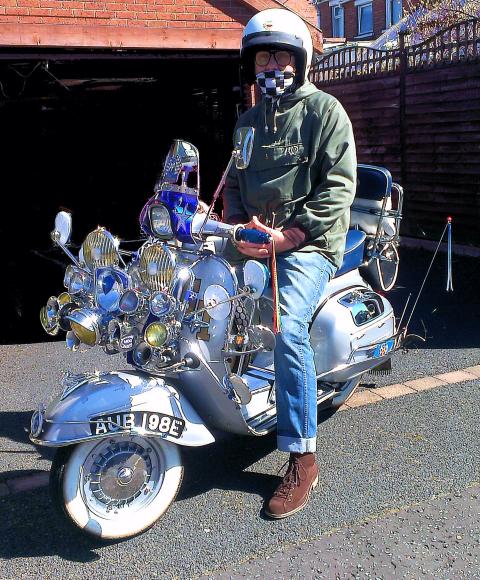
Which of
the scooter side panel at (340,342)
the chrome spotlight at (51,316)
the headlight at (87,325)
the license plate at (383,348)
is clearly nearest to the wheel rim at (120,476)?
the headlight at (87,325)

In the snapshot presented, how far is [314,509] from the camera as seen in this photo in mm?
3383

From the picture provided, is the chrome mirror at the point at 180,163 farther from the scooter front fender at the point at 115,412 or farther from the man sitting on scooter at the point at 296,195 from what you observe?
the scooter front fender at the point at 115,412

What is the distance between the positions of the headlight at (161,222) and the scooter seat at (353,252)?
1138mm

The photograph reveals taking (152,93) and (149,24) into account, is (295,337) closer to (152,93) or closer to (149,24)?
(149,24)

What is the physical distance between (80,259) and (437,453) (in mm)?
2128

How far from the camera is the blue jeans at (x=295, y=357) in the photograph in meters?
3.33

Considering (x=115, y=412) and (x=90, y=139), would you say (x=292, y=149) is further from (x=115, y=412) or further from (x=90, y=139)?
(x=90, y=139)

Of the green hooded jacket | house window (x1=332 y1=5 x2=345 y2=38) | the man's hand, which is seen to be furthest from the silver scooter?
house window (x1=332 y1=5 x2=345 y2=38)

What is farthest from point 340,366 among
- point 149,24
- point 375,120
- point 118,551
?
point 375,120

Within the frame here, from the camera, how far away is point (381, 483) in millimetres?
3609

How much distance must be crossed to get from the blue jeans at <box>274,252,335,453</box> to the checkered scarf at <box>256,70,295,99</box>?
2.49 feet

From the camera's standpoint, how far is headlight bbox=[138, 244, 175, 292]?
9.68ft

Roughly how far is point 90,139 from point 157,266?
1185 centimetres

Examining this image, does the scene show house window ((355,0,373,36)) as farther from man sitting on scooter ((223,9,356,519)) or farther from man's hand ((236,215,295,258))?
man's hand ((236,215,295,258))
